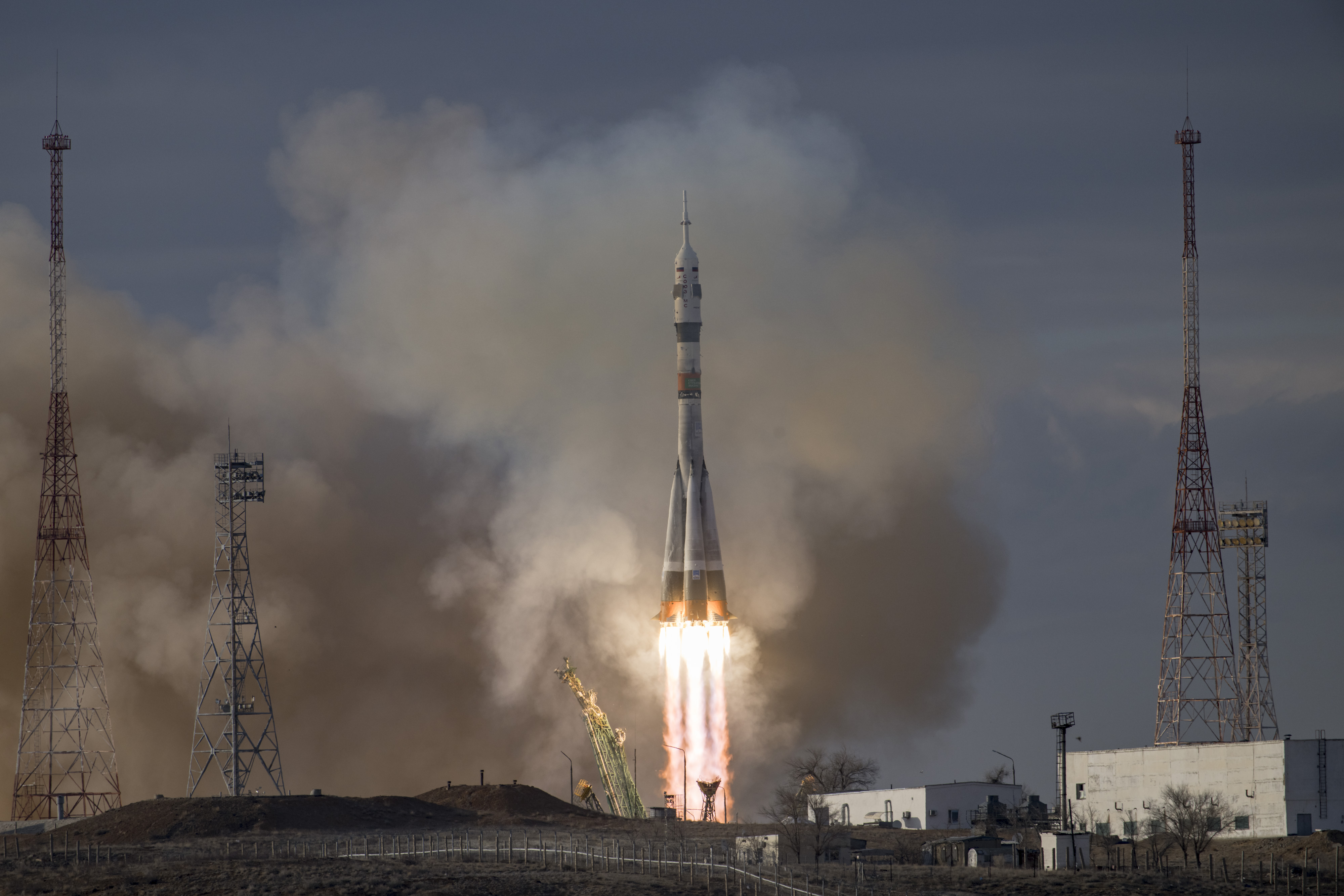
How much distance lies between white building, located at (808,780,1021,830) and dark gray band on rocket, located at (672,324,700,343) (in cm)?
2566

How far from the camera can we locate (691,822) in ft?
378

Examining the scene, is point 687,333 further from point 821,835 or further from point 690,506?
point 821,835

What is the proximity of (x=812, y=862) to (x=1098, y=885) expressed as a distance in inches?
543

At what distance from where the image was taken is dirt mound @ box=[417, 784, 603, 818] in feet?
381

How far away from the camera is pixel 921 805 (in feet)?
393

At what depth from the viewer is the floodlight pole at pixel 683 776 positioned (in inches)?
4756

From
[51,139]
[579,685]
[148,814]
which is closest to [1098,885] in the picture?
[579,685]

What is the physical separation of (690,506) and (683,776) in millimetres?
14856

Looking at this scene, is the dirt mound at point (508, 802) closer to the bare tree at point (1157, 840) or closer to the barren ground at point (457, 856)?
the barren ground at point (457, 856)

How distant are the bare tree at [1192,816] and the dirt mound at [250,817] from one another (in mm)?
33413

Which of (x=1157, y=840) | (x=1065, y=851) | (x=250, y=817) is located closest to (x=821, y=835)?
(x=1065, y=851)

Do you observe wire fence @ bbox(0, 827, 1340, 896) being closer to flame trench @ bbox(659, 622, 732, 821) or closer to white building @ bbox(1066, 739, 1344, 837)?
white building @ bbox(1066, 739, 1344, 837)

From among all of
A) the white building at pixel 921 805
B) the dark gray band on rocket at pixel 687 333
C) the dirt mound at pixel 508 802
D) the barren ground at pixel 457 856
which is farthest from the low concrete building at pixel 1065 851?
the dark gray band on rocket at pixel 687 333

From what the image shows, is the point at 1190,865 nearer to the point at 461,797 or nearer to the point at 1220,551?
the point at 1220,551
